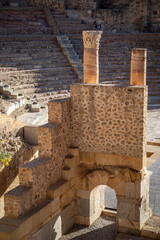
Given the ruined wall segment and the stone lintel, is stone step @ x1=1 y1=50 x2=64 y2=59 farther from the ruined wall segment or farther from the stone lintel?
the stone lintel

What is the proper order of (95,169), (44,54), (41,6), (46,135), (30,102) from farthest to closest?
1. (41,6)
2. (44,54)
3. (30,102)
4. (95,169)
5. (46,135)

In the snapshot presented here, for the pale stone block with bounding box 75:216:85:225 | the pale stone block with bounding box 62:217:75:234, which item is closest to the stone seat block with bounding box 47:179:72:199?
the pale stone block with bounding box 62:217:75:234

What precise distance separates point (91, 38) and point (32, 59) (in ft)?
27.9

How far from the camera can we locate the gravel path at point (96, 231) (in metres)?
9.69

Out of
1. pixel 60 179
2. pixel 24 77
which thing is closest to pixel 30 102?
pixel 24 77

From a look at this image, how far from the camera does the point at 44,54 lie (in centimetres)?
1881

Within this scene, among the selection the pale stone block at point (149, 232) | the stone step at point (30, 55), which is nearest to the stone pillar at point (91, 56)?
the pale stone block at point (149, 232)

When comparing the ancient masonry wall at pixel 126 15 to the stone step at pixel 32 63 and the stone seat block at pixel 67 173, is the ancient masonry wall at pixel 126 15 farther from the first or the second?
the stone seat block at pixel 67 173

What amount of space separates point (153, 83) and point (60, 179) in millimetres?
10903

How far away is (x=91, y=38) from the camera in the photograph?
1023 centimetres

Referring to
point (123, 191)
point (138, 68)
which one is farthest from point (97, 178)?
point (138, 68)

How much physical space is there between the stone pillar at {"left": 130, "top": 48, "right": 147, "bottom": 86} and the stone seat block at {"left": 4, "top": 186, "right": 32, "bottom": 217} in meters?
3.71

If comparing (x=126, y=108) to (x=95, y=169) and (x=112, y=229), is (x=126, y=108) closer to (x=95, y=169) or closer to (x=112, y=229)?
(x=95, y=169)

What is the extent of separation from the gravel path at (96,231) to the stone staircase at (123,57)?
8.69 metres
